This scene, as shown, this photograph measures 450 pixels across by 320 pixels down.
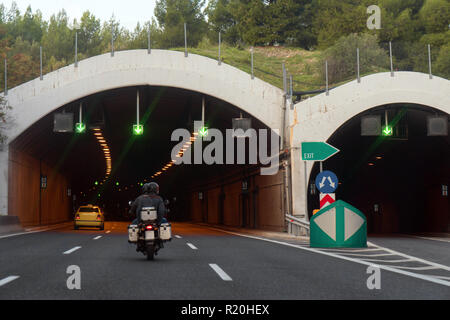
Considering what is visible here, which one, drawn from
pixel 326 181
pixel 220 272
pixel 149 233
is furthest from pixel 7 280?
pixel 326 181

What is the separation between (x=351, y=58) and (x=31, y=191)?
1755 inches

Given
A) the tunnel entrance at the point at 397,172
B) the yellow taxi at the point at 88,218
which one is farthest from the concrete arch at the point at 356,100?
the yellow taxi at the point at 88,218

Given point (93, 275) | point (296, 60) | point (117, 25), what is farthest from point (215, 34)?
point (93, 275)

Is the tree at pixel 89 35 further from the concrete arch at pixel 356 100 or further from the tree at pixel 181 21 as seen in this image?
the concrete arch at pixel 356 100

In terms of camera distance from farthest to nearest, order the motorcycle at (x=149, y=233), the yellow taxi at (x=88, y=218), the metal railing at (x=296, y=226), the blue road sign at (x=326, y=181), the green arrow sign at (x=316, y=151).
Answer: the yellow taxi at (x=88, y=218)
the metal railing at (x=296, y=226)
the green arrow sign at (x=316, y=151)
the blue road sign at (x=326, y=181)
the motorcycle at (x=149, y=233)

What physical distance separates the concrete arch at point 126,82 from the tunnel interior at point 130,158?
0.57 m

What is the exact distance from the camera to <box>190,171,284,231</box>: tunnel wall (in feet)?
97.6

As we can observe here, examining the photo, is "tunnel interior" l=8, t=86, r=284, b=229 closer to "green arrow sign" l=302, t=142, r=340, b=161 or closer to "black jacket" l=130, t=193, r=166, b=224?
"green arrow sign" l=302, t=142, r=340, b=161

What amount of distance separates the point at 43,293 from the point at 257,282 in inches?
124

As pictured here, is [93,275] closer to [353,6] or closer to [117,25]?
[353,6]

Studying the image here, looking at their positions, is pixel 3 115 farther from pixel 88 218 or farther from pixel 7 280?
pixel 7 280

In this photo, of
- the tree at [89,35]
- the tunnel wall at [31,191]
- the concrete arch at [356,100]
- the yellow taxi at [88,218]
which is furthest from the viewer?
the tree at [89,35]

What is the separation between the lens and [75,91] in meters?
26.9

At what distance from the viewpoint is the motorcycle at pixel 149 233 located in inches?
476
